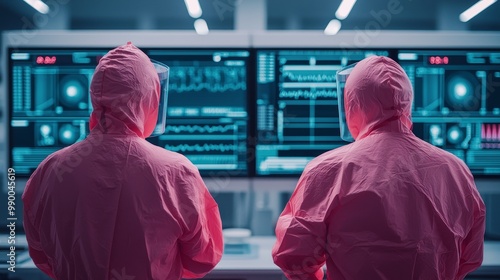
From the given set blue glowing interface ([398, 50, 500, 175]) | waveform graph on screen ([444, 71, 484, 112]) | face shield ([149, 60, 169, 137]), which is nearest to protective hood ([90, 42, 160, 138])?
face shield ([149, 60, 169, 137])

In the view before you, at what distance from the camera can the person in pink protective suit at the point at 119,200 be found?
126cm

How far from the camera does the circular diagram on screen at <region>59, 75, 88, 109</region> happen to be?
2100 mm

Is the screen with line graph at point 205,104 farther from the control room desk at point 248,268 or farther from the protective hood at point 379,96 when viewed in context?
the protective hood at point 379,96

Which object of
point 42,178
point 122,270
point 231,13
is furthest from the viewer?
point 231,13

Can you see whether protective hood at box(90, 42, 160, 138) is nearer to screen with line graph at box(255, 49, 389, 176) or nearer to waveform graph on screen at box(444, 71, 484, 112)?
screen with line graph at box(255, 49, 389, 176)

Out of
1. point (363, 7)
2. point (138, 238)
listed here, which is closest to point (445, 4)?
point (363, 7)

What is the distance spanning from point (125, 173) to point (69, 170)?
7.1 inches

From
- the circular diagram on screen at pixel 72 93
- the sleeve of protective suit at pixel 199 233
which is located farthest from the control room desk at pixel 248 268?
the circular diagram on screen at pixel 72 93

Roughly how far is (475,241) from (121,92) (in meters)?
1.27

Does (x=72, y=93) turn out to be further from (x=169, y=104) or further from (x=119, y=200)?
(x=119, y=200)

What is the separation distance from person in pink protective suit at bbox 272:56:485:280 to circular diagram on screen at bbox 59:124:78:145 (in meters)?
1.24

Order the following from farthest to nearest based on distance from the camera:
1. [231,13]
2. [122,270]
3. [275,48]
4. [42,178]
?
[231,13], [275,48], [42,178], [122,270]

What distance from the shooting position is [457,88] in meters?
2.12

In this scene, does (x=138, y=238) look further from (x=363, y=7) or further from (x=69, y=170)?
(x=363, y=7)
